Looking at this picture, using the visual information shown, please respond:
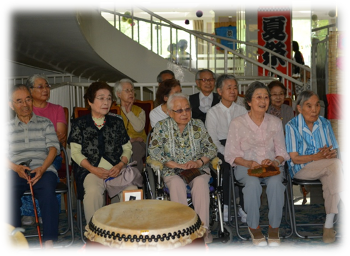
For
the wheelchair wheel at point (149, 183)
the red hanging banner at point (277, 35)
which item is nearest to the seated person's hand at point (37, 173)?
the wheelchair wheel at point (149, 183)

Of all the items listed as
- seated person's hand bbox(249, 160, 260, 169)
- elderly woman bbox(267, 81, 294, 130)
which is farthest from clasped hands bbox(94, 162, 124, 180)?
elderly woman bbox(267, 81, 294, 130)

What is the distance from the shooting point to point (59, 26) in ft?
21.8

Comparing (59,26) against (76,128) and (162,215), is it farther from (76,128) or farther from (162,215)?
(162,215)

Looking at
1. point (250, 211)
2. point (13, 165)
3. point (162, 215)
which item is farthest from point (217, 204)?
point (13, 165)

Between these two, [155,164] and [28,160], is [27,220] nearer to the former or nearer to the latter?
[28,160]

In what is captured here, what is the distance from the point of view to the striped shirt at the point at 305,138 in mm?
3742

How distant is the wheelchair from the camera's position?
341cm

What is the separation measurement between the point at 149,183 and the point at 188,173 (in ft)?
1.02

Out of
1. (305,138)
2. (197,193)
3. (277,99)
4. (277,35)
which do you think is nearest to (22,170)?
(197,193)

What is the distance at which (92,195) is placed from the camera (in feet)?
11.2

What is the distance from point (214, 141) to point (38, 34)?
421cm

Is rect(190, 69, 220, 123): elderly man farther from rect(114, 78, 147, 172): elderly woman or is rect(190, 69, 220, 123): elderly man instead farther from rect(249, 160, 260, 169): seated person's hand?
rect(249, 160, 260, 169): seated person's hand

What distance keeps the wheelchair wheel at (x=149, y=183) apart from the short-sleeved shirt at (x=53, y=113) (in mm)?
1039

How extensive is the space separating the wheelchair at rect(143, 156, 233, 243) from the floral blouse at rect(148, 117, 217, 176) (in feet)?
0.26
